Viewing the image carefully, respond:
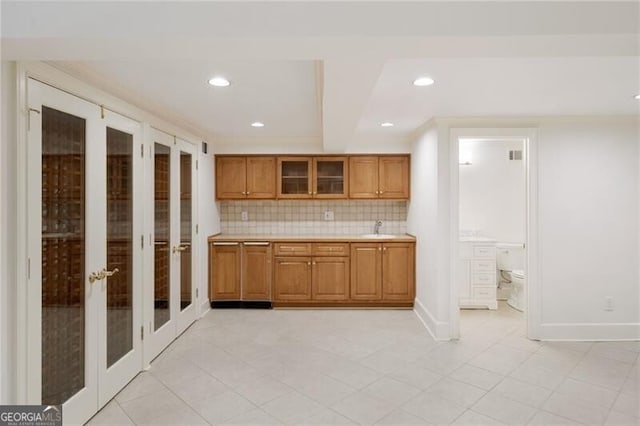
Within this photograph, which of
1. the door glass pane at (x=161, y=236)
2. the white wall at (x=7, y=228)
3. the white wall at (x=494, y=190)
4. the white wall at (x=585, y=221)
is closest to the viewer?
the white wall at (x=7, y=228)

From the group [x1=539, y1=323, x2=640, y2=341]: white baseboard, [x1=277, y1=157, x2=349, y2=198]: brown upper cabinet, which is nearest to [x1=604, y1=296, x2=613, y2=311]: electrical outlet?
[x1=539, y1=323, x2=640, y2=341]: white baseboard

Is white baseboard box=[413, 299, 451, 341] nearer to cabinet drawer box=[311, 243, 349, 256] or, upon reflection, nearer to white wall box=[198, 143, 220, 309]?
cabinet drawer box=[311, 243, 349, 256]

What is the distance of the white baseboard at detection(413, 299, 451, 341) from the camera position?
141 inches

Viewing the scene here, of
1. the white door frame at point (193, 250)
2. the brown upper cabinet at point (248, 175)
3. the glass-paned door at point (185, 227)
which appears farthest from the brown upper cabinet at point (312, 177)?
the glass-paned door at point (185, 227)

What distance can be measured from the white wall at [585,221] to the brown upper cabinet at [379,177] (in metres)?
1.28

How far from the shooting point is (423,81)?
8.09ft

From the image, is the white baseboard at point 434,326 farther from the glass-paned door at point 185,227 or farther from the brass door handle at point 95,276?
the brass door handle at point 95,276

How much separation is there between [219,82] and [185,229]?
200 centimetres

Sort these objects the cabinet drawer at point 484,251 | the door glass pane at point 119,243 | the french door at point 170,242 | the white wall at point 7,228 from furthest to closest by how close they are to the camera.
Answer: the cabinet drawer at point 484,251
the french door at point 170,242
the door glass pane at point 119,243
the white wall at point 7,228

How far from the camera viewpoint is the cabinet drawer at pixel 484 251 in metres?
4.59

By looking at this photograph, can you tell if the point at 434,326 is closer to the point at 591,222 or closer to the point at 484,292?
the point at 484,292

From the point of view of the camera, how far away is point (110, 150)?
2.54m

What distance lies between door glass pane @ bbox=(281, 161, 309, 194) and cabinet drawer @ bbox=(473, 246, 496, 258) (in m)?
2.43

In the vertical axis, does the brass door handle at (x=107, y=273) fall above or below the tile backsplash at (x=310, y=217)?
below
